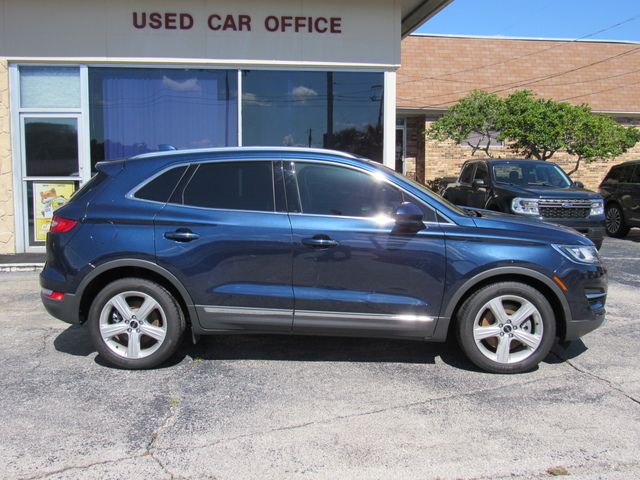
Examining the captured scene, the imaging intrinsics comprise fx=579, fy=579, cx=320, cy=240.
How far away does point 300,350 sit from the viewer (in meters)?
5.23

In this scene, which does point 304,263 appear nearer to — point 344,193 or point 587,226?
point 344,193

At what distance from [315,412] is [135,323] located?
1678 millimetres

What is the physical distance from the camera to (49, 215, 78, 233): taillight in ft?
15.3

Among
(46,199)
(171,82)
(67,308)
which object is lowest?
(67,308)

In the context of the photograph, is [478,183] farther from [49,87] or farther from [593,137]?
[49,87]

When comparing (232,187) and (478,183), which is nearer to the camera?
(232,187)

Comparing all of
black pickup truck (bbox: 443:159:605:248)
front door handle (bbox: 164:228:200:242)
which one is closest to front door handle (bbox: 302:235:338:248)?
front door handle (bbox: 164:228:200:242)

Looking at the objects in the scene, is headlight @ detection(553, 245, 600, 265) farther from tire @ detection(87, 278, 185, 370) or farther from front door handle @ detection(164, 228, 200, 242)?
tire @ detection(87, 278, 185, 370)

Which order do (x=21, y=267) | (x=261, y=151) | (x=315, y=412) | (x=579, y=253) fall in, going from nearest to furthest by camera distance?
(x=315, y=412) < (x=579, y=253) < (x=261, y=151) < (x=21, y=267)

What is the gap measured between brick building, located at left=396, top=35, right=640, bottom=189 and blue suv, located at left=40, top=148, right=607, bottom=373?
1637cm

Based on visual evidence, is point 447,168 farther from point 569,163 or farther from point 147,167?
point 147,167

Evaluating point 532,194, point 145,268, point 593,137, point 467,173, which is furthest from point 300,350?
point 593,137

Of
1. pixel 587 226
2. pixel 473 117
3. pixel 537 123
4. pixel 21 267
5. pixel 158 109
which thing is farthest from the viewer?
pixel 473 117

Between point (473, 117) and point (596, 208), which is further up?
point (473, 117)
